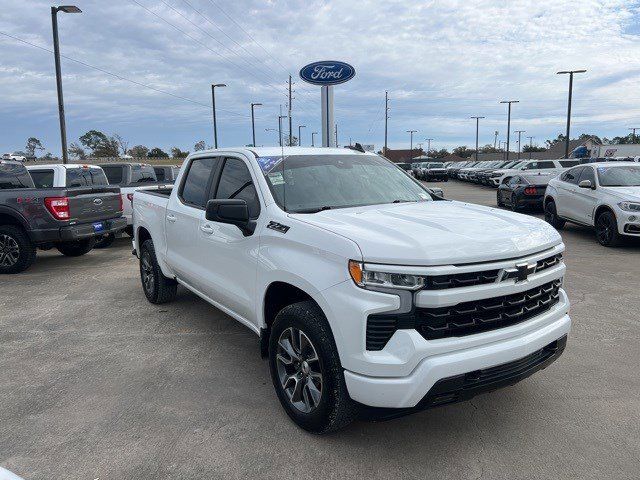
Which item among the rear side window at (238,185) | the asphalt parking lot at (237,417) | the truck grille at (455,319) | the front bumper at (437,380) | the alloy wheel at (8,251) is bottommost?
the asphalt parking lot at (237,417)

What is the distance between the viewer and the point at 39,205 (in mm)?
8109

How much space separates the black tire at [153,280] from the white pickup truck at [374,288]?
1.96 meters

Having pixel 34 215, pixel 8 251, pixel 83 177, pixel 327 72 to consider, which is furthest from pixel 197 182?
pixel 327 72

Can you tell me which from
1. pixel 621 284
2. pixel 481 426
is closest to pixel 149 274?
pixel 481 426

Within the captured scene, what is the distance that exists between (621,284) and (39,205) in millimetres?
8915

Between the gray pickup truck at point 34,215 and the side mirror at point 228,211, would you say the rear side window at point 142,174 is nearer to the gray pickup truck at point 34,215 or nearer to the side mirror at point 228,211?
the gray pickup truck at point 34,215

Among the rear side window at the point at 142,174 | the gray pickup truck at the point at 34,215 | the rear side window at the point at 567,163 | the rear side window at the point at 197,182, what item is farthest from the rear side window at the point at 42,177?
the rear side window at the point at 567,163

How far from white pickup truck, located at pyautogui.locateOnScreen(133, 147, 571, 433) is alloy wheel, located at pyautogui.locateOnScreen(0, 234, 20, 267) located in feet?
19.1

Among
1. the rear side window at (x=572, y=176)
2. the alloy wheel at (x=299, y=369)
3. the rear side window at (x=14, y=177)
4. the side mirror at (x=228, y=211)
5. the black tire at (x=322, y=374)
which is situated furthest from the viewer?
the rear side window at (x=572, y=176)

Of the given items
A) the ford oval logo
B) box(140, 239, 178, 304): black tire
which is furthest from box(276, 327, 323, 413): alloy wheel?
the ford oval logo

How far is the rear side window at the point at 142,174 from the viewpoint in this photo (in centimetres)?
1221

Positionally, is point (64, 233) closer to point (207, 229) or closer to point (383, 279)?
point (207, 229)

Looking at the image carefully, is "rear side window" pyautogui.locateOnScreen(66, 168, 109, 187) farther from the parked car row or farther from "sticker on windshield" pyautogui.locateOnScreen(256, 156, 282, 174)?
"sticker on windshield" pyautogui.locateOnScreen(256, 156, 282, 174)

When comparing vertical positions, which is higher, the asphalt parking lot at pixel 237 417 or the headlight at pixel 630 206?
the headlight at pixel 630 206
